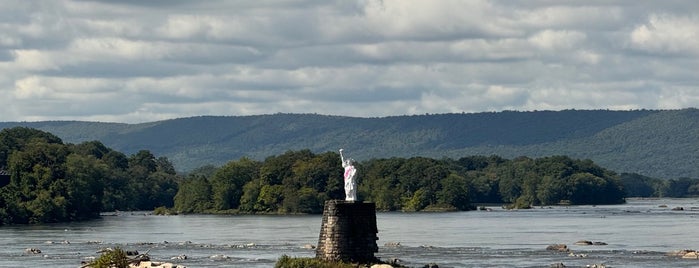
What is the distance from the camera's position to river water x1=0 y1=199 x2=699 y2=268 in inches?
4003

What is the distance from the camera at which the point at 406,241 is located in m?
129

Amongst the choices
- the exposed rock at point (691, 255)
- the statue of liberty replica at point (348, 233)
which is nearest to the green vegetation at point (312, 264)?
the statue of liberty replica at point (348, 233)

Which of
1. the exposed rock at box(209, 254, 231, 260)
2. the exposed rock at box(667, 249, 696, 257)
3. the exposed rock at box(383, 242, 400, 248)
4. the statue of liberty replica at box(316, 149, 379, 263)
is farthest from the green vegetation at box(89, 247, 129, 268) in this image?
the exposed rock at box(383, 242, 400, 248)

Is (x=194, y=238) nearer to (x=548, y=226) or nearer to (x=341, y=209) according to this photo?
(x=548, y=226)

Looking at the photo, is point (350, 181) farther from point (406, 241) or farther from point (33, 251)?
point (406, 241)

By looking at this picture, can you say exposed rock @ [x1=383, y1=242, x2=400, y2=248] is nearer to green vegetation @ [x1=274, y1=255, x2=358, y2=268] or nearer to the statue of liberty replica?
green vegetation @ [x1=274, y1=255, x2=358, y2=268]

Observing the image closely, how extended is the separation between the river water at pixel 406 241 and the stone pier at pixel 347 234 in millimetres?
18914

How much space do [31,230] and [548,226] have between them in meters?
53.2

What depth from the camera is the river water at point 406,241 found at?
102 meters

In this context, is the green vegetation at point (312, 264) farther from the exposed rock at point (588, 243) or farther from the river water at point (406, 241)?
the exposed rock at point (588, 243)

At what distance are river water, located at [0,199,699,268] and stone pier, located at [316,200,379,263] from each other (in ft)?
62.1

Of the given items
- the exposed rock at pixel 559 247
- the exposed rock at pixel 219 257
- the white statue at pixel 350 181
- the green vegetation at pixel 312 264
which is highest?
the white statue at pixel 350 181

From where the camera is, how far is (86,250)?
114812mm

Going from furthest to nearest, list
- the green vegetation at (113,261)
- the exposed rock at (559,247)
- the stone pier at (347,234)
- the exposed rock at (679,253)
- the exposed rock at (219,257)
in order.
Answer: the exposed rock at (559,247) → the exposed rock at (679,253) → the exposed rock at (219,257) → the stone pier at (347,234) → the green vegetation at (113,261)
